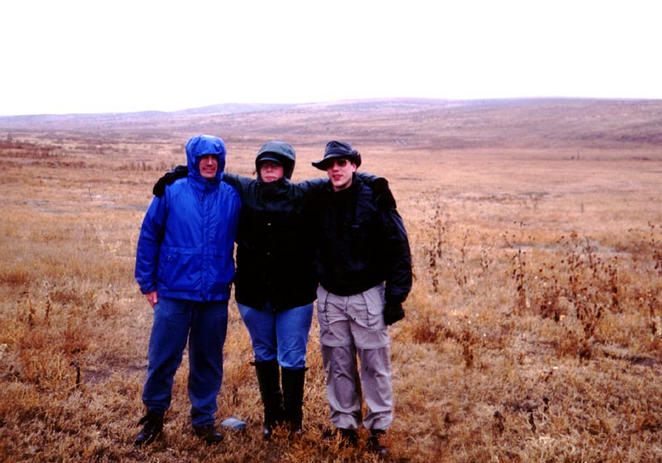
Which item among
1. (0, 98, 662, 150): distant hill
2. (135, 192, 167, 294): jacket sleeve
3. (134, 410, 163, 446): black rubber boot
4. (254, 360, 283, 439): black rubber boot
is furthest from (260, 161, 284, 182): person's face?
(0, 98, 662, 150): distant hill

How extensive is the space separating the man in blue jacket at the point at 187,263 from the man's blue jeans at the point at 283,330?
10.1 inches

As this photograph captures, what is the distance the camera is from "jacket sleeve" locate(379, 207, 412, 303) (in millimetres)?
3391

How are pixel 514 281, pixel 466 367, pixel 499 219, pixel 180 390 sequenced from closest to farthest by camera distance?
pixel 180 390
pixel 466 367
pixel 514 281
pixel 499 219

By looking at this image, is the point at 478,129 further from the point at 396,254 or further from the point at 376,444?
the point at 376,444

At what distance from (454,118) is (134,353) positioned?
108858 millimetres

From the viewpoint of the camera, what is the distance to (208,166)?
344 cm

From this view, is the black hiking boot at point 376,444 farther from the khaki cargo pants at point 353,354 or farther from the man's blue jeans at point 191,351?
the man's blue jeans at point 191,351

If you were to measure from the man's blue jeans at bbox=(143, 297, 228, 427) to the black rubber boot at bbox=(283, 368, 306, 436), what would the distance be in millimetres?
543

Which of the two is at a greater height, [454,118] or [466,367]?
[454,118]

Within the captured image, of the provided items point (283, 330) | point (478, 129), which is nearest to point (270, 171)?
point (283, 330)

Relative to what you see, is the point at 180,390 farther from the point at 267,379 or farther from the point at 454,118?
the point at 454,118

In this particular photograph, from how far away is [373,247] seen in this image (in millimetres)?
3453

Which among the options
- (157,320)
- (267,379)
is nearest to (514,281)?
(267,379)

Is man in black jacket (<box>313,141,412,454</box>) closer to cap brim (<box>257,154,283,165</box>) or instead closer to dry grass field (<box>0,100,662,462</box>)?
cap brim (<box>257,154,283,165</box>)
